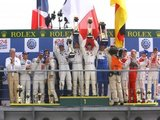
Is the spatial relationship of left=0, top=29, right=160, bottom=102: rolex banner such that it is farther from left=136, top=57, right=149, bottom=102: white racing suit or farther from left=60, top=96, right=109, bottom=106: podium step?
left=60, top=96, right=109, bottom=106: podium step

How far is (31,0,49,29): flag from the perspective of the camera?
19656mm

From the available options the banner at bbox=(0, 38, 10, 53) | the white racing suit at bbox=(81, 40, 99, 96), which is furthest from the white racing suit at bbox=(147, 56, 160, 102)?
the banner at bbox=(0, 38, 10, 53)

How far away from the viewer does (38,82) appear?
49.4ft

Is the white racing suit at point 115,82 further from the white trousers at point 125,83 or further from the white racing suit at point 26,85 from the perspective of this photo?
the white racing suit at point 26,85

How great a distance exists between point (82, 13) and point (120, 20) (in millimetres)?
1330

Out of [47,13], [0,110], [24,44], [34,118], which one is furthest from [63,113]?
[47,13]

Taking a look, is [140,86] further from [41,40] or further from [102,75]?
[41,40]

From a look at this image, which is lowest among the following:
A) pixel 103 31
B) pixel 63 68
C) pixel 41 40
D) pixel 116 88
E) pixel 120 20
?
pixel 116 88

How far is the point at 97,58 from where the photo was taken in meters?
15.4

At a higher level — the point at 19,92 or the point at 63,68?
the point at 63,68

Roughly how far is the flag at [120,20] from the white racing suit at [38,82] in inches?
120

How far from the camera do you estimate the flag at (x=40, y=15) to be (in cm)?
1966

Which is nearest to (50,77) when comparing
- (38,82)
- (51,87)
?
(51,87)

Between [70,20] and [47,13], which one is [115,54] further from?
[47,13]
